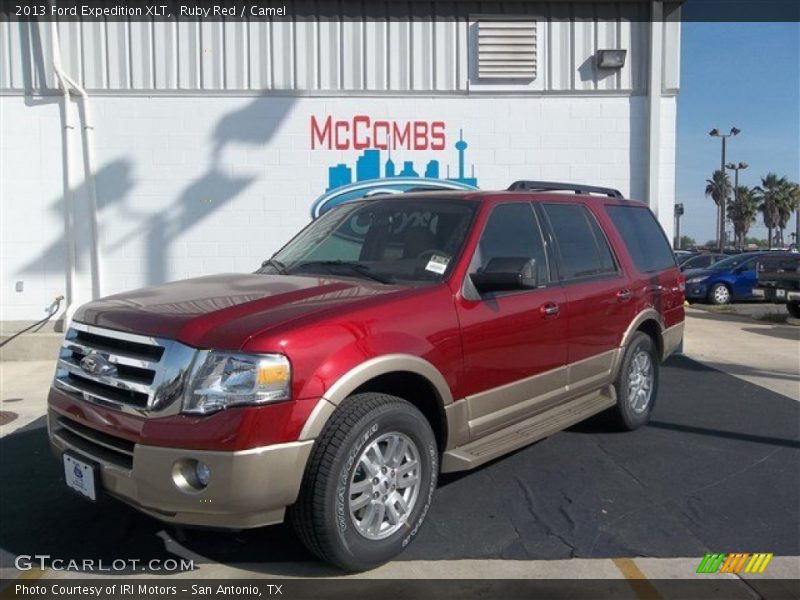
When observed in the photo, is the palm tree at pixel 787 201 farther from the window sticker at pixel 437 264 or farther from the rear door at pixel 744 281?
the window sticker at pixel 437 264

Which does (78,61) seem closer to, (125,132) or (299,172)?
(125,132)

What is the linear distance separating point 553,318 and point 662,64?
21.4 feet

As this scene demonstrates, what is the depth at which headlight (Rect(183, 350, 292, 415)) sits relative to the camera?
9.71 feet

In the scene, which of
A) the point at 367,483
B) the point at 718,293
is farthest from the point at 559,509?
the point at 718,293

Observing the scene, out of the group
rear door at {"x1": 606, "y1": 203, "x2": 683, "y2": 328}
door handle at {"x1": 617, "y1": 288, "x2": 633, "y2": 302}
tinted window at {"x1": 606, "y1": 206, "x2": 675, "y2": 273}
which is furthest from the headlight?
tinted window at {"x1": 606, "y1": 206, "x2": 675, "y2": 273}

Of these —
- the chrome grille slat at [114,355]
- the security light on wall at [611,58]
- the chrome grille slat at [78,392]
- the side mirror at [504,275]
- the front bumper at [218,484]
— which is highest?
the security light on wall at [611,58]

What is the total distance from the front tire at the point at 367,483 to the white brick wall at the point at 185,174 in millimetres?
6481

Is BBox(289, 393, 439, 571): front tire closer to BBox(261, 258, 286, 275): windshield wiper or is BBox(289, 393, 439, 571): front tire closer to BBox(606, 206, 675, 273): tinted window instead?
BBox(261, 258, 286, 275): windshield wiper

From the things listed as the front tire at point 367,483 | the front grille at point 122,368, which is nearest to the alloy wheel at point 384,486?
the front tire at point 367,483

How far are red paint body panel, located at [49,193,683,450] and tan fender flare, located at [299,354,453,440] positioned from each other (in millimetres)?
31

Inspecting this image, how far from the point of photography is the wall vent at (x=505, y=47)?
945cm

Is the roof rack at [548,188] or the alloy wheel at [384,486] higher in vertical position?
the roof rack at [548,188]

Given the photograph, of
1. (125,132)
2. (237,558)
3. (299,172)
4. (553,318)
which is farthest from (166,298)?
(125,132)

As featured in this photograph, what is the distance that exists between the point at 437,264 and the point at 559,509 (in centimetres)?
170
